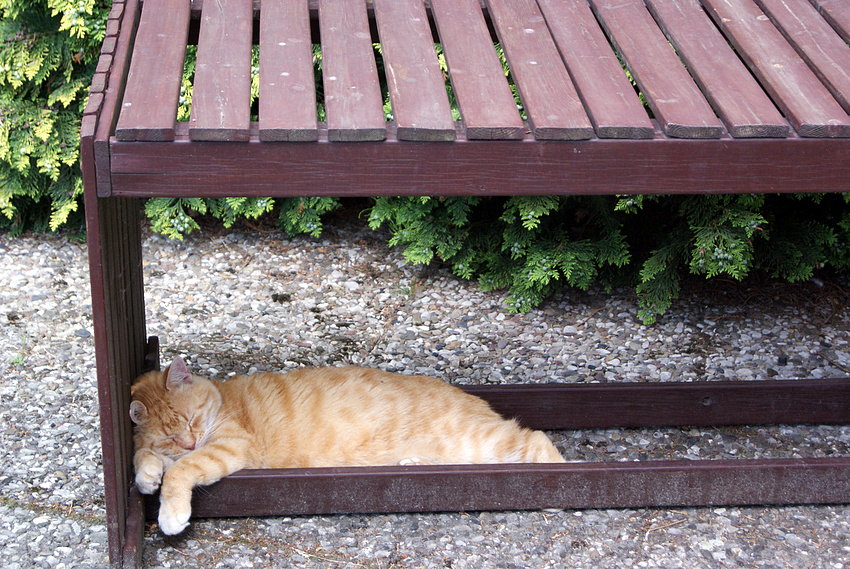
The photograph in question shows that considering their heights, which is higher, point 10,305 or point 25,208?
point 25,208

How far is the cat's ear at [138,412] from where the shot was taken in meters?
2.38

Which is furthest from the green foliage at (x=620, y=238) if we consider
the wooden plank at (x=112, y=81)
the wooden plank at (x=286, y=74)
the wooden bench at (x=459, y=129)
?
the wooden plank at (x=112, y=81)

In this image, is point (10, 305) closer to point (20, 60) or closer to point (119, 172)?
point (20, 60)

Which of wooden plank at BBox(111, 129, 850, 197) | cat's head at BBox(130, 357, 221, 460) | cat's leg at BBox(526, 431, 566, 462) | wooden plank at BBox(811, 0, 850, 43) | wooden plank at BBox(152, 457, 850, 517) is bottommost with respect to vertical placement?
wooden plank at BBox(152, 457, 850, 517)

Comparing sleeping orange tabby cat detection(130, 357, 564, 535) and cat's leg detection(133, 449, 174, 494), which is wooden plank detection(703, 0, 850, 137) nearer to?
sleeping orange tabby cat detection(130, 357, 564, 535)

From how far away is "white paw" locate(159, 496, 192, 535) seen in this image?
2.30 m

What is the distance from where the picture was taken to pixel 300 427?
2.61 meters

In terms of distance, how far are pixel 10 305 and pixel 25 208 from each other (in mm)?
1178

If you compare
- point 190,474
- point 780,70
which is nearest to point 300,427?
point 190,474

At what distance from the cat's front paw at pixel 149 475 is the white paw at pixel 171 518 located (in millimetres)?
76

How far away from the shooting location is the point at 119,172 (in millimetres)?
1892

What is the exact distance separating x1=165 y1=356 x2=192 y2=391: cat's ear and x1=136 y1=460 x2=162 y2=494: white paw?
0.27 meters

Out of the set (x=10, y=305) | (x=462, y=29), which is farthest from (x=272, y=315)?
(x=462, y=29)

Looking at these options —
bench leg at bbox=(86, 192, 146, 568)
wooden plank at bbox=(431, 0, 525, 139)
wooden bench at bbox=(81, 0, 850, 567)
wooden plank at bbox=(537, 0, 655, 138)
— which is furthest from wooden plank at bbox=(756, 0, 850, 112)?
bench leg at bbox=(86, 192, 146, 568)
